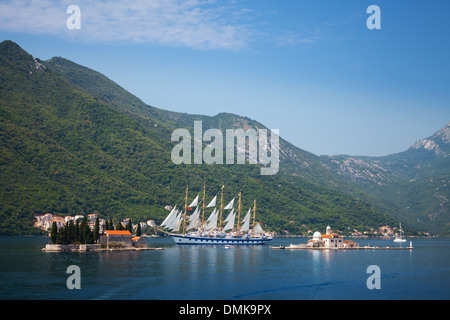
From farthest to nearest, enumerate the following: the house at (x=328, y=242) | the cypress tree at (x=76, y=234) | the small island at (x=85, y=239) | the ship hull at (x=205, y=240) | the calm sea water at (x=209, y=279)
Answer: the ship hull at (x=205, y=240)
the house at (x=328, y=242)
the cypress tree at (x=76, y=234)
the small island at (x=85, y=239)
the calm sea water at (x=209, y=279)

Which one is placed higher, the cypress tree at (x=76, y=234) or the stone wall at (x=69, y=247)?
the cypress tree at (x=76, y=234)

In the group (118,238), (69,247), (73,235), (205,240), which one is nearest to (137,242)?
(118,238)

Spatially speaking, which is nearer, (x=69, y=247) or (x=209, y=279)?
(x=209, y=279)

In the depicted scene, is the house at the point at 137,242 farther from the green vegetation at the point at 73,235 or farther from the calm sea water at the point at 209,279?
the calm sea water at the point at 209,279

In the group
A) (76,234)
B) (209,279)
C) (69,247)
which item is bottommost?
(209,279)

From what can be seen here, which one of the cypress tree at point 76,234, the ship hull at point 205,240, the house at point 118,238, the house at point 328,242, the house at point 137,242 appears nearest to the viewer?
the cypress tree at point 76,234

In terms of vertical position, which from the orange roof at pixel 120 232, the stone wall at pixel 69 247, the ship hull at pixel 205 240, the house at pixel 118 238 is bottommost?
the ship hull at pixel 205 240

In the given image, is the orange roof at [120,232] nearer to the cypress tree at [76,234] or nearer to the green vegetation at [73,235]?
the green vegetation at [73,235]

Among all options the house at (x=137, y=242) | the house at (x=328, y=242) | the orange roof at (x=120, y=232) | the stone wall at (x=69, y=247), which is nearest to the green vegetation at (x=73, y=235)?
the stone wall at (x=69, y=247)

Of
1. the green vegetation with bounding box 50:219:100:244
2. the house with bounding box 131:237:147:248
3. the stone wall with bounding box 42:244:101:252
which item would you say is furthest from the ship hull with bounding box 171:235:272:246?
the stone wall with bounding box 42:244:101:252

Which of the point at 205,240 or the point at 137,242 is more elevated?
the point at 137,242

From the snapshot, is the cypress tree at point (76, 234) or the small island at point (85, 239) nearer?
the small island at point (85, 239)

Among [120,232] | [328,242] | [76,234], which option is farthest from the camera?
[328,242]

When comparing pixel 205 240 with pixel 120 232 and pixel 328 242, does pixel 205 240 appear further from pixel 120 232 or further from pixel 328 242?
pixel 120 232
